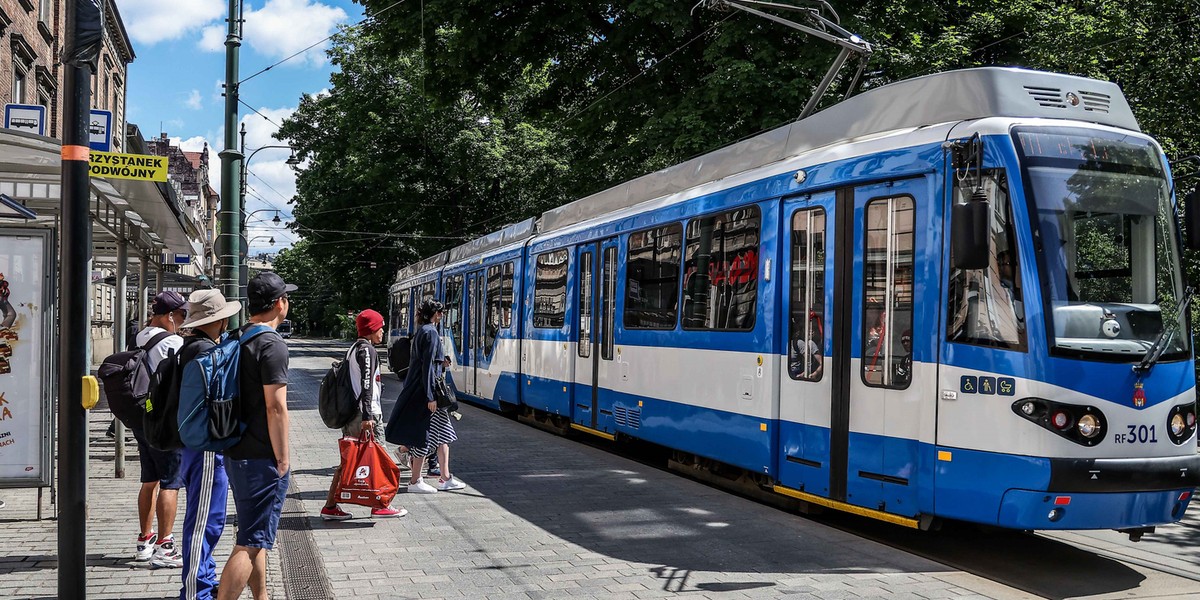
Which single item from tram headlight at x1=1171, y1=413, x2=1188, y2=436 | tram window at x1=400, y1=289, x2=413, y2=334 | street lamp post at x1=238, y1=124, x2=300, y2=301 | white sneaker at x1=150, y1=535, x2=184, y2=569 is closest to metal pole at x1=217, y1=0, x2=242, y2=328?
street lamp post at x1=238, y1=124, x2=300, y2=301

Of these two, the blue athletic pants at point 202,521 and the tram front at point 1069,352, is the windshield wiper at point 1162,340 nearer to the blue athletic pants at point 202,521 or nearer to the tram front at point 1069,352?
the tram front at point 1069,352

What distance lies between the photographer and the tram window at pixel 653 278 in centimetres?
1074

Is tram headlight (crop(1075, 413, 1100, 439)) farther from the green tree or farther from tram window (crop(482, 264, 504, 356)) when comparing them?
the green tree

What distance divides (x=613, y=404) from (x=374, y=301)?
118 feet

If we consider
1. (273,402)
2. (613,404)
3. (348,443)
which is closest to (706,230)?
(613,404)

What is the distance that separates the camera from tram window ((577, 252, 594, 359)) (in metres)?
13.1

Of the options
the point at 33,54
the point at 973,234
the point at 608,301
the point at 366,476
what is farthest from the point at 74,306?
the point at 33,54

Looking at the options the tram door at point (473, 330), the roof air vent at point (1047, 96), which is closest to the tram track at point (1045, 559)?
the roof air vent at point (1047, 96)

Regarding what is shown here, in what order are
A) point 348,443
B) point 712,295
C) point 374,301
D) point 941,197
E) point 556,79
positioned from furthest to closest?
point 374,301
point 556,79
point 712,295
point 348,443
point 941,197

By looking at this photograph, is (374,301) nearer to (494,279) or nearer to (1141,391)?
(494,279)

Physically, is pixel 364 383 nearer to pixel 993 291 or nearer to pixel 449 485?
pixel 449 485

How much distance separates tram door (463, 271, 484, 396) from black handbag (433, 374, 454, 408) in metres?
8.60

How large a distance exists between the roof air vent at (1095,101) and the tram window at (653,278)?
4156 mm

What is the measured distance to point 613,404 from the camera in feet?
40.1
